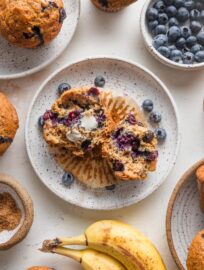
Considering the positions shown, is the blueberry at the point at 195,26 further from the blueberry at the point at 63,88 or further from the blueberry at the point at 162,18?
the blueberry at the point at 63,88

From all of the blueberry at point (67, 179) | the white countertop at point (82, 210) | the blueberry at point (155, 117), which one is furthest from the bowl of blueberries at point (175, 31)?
the blueberry at point (67, 179)

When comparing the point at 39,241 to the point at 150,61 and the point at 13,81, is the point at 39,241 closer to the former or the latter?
the point at 13,81

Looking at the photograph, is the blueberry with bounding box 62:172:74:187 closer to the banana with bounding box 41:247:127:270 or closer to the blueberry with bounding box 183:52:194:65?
the banana with bounding box 41:247:127:270

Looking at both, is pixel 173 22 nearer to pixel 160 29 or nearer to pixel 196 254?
pixel 160 29

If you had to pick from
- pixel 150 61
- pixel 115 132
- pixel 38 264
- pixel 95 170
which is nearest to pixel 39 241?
pixel 38 264

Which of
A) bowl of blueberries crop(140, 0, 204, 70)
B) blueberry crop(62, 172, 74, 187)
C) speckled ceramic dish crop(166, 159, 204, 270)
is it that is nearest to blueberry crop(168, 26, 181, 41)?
bowl of blueberries crop(140, 0, 204, 70)

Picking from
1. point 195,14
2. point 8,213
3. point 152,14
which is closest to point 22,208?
point 8,213

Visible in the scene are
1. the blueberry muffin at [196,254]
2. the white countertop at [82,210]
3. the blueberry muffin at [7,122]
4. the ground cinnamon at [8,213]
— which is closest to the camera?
the blueberry muffin at [196,254]
